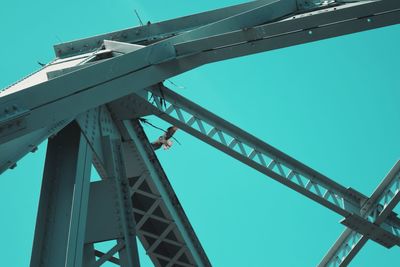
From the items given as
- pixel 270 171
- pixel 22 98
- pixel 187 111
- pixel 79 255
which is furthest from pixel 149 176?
pixel 22 98

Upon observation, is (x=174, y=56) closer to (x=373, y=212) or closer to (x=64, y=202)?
(x=64, y=202)

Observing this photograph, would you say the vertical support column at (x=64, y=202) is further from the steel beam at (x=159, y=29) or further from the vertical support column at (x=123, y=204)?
the steel beam at (x=159, y=29)

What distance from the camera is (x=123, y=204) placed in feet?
25.6

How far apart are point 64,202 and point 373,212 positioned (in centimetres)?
616

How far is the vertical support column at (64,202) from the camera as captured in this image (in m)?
6.36

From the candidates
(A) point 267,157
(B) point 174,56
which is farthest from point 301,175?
(B) point 174,56

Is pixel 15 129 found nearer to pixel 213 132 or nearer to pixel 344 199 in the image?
pixel 213 132

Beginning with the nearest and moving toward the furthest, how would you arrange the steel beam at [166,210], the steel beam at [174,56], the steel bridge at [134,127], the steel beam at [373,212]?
the steel beam at [174,56] < the steel bridge at [134,127] < the steel beam at [166,210] < the steel beam at [373,212]

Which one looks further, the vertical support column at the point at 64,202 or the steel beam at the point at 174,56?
the vertical support column at the point at 64,202

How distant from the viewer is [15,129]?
17.4 feet

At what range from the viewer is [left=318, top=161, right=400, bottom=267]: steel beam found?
11.3 metres

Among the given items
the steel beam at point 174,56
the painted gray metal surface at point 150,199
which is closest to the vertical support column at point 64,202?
the painted gray metal surface at point 150,199

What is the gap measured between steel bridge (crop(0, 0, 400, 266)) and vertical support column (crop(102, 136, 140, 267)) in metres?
0.01

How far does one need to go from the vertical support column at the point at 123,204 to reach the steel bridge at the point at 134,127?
0.01 metres
